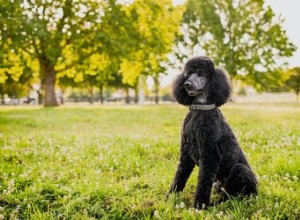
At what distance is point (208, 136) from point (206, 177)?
55 centimetres

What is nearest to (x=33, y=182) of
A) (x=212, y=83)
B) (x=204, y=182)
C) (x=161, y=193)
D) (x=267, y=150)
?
(x=161, y=193)

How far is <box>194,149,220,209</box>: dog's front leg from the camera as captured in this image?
502 centimetres

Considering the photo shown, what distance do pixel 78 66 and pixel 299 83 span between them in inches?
2311

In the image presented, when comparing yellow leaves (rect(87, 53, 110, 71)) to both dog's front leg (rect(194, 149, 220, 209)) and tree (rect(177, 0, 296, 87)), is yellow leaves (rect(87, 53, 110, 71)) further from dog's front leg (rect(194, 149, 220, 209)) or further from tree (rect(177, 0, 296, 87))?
dog's front leg (rect(194, 149, 220, 209))

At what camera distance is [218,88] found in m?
5.11

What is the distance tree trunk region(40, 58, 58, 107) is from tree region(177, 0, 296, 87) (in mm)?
21850

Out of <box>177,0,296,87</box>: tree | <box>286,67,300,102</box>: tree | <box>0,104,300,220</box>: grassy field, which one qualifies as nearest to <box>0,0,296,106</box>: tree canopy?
<box>177,0,296,87</box>: tree

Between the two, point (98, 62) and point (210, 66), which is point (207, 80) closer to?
point (210, 66)

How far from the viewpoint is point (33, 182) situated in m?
6.23

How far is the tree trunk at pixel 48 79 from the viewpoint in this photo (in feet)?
121

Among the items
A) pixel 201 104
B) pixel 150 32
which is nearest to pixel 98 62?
pixel 150 32

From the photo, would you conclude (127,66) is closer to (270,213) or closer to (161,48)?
(161,48)

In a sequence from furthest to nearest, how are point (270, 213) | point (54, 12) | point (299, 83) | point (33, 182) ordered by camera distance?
point (299, 83) < point (54, 12) < point (33, 182) < point (270, 213)

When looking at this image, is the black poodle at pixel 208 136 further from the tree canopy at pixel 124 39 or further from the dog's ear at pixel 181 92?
the tree canopy at pixel 124 39
